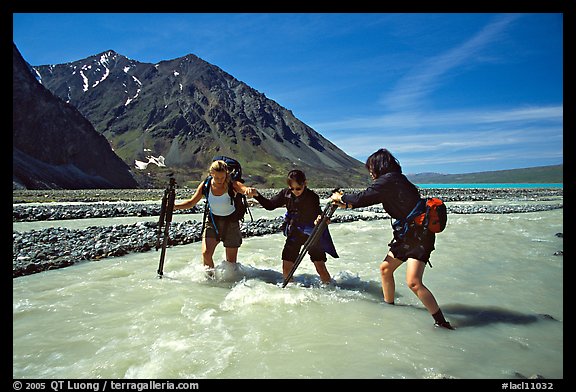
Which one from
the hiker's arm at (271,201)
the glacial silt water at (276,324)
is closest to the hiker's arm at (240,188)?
the hiker's arm at (271,201)

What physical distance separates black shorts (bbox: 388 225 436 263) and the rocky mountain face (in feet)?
301

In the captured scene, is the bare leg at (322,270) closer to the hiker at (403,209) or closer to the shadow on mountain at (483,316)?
the hiker at (403,209)

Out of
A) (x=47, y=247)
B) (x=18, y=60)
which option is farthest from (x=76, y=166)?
(x=47, y=247)

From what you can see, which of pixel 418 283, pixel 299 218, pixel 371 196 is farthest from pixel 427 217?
pixel 299 218

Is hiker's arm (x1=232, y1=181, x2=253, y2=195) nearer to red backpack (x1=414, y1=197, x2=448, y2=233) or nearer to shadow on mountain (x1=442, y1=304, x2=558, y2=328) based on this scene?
red backpack (x1=414, y1=197, x2=448, y2=233)

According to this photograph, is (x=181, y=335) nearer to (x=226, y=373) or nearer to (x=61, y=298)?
(x=226, y=373)

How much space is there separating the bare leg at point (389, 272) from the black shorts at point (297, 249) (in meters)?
1.54

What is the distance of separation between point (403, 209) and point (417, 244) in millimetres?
568

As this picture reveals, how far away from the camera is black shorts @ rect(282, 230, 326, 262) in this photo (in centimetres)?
734

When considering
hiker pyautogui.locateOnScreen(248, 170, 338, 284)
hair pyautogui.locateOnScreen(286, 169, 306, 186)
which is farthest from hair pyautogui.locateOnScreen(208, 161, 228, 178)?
hair pyautogui.locateOnScreen(286, 169, 306, 186)

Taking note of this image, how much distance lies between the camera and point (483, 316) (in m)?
6.06

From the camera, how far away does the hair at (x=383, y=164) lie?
A: 5.62m

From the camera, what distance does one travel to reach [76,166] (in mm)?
113812
